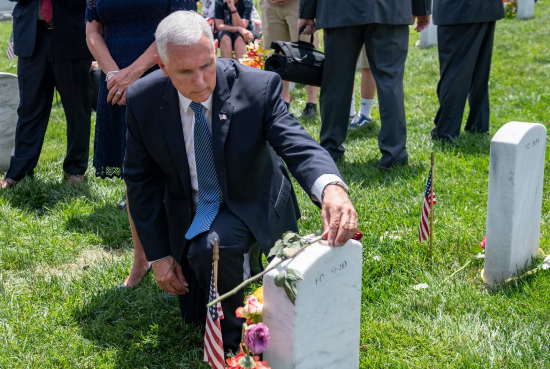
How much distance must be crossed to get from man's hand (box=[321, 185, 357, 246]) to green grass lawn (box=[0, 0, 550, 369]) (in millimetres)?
338

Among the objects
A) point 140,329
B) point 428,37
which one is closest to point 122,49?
point 140,329

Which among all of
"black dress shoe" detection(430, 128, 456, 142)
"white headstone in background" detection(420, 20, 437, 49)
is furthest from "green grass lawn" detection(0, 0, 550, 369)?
"white headstone in background" detection(420, 20, 437, 49)

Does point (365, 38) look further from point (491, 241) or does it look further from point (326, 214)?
point (326, 214)

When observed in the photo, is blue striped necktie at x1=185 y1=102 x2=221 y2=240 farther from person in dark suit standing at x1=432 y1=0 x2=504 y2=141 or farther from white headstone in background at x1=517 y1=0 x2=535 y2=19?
white headstone in background at x1=517 y1=0 x2=535 y2=19

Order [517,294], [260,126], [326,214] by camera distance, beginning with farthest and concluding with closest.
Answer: [517,294]
[260,126]
[326,214]

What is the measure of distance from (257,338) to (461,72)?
4.34 metres

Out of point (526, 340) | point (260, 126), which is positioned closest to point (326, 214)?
point (260, 126)

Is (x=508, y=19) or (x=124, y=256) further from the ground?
(x=124, y=256)

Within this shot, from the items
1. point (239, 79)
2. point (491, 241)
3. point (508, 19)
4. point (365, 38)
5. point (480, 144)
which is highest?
point (239, 79)

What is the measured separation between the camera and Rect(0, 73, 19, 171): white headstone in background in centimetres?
601

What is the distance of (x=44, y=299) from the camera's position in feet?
11.9

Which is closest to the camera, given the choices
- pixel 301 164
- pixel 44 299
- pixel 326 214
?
pixel 326 214

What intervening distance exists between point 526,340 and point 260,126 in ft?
4.84

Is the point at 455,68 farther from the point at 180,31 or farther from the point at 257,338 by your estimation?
the point at 257,338
